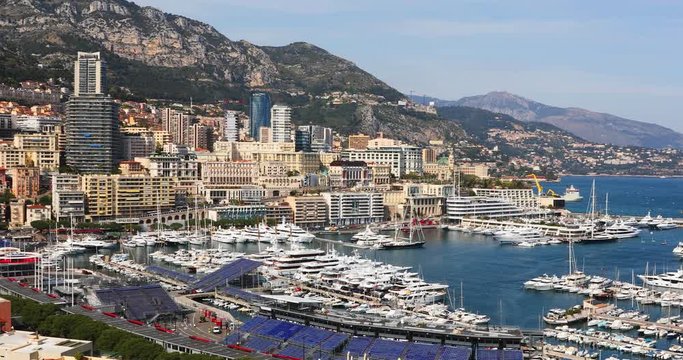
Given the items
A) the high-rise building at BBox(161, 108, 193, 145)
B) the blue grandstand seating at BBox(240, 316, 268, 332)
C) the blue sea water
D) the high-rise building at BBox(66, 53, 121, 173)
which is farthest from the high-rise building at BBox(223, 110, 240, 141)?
the blue grandstand seating at BBox(240, 316, 268, 332)

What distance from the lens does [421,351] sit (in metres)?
20.4

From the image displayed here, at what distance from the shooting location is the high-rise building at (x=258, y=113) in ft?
293

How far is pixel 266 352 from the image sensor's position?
21.0m

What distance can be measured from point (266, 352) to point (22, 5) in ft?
274

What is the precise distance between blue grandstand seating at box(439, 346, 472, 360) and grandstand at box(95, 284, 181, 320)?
8.35m

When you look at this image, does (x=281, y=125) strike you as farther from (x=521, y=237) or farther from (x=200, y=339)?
(x=200, y=339)

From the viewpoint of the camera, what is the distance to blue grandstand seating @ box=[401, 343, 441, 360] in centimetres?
2016

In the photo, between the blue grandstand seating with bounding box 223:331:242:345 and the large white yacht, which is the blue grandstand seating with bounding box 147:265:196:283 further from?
the large white yacht

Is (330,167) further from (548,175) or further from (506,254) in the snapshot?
(548,175)

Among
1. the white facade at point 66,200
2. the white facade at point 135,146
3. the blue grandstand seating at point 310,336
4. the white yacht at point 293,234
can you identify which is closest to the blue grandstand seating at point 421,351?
the blue grandstand seating at point 310,336

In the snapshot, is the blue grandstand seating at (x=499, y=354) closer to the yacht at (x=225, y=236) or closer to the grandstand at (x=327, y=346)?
the grandstand at (x=327, y=346)

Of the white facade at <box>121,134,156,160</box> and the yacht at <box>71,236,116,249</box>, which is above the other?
the white facade at <box>121,134,156,160</box>

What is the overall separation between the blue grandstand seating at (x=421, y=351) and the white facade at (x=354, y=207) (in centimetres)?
3547

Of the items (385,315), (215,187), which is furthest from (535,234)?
(385,315)
